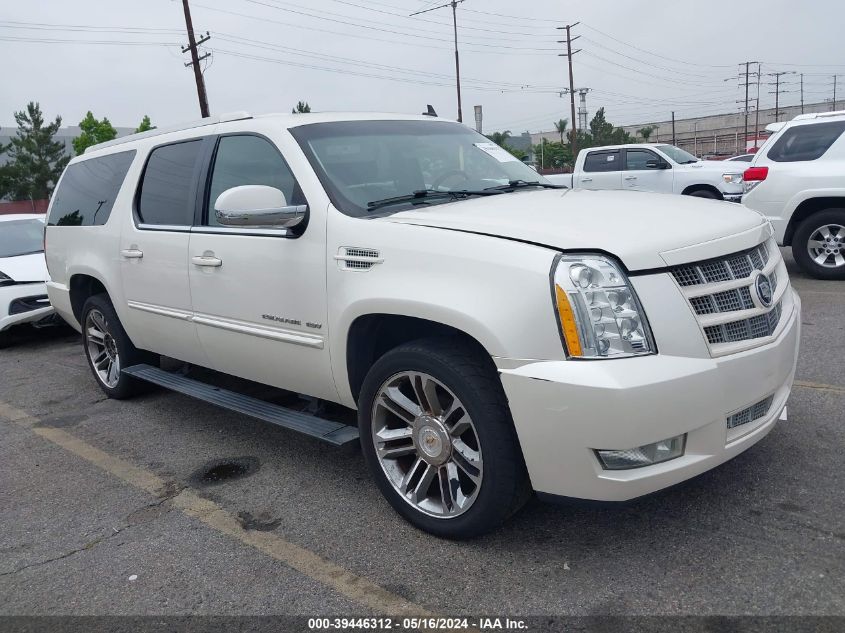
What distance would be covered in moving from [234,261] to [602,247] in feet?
6.61

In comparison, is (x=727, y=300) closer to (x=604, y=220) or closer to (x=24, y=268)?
(x=604, y=220)

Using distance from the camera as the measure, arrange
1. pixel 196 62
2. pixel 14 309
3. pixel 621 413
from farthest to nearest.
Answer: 1. pixel 196 62
2. pixel 14 309
3. pixel 621 413

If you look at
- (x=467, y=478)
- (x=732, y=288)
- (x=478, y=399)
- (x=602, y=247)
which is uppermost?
(x=602, y=247)

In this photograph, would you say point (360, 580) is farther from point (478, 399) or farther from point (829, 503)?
point (829, 503)

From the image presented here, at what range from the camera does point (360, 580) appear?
2863mm

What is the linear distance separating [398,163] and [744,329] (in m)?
1.92

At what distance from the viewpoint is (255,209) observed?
3.36 m

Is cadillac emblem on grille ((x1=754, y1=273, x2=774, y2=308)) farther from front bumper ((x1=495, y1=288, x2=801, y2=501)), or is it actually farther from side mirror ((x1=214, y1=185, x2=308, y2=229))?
side mirror ((x1=214, y1=185, x2=308, y2=229))

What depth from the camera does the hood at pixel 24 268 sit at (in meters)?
7.96

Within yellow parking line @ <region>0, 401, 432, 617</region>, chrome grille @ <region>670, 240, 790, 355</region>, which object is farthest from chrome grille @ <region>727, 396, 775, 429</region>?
yellow parking line @ <region>0, 401, 432, 617</region>

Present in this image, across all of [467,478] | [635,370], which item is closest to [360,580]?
[467,478]

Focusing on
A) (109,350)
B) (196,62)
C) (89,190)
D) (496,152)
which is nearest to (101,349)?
(109,350)

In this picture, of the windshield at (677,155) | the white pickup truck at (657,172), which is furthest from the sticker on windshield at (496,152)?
the windshield at (677,155)

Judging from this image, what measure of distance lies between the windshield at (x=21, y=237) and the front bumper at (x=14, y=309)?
92cm
